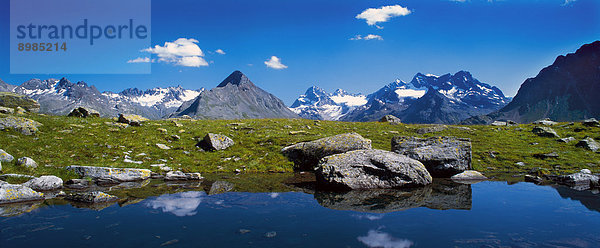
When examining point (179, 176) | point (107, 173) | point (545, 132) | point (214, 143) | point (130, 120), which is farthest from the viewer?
point (545, 132)

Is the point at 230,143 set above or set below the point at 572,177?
above

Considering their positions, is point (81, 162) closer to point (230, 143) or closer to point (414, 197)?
point (230, 143)

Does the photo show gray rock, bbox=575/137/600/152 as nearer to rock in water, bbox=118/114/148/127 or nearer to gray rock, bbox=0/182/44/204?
gray rock, bbox=0/182/44/204

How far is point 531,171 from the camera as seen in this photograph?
77.2 feet

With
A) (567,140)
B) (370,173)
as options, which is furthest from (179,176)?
(567,140)

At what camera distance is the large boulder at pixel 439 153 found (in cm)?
2189

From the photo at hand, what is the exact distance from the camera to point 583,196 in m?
15.4

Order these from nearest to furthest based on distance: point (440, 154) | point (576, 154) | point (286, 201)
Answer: point (286, 201) → point (440, 154) → point (576, 154)

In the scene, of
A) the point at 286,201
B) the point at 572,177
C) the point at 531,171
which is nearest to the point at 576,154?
the point at 531,171

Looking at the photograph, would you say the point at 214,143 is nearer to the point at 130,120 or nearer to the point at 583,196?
the point at 130,120

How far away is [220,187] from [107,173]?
26.0 feet

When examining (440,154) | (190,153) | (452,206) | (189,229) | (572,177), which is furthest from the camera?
(190,153)

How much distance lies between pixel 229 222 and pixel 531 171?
2511 cm

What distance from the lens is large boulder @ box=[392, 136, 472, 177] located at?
21891mm
